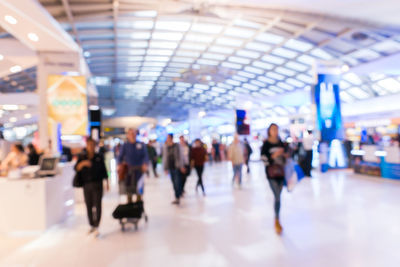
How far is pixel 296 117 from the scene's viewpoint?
79.7 feet

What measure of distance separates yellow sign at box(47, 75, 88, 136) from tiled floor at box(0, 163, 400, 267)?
209 cm

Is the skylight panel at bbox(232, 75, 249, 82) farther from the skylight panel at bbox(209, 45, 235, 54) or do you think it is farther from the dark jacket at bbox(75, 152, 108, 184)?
the dark jacket at bbox(75, 152, 108, 184)

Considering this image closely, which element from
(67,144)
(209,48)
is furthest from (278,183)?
(209,48)

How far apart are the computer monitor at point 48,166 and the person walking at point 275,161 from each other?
3.65m

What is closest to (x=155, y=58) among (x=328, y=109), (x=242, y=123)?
(x=242, y=123)

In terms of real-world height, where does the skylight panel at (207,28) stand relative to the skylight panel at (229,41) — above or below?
above

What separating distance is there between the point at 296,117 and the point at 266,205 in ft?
62.5

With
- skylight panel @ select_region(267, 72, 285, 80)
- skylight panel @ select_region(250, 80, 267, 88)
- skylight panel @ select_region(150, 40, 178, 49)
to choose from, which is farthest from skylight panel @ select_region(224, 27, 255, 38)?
skylight panel @ select_region(250, 80, 267, 88)

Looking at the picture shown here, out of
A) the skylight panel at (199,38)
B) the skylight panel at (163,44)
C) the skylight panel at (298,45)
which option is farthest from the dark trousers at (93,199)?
the skylight panel at (298,45)

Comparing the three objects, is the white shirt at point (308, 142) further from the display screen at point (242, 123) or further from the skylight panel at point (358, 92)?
the skylight panel at point (358, 92)

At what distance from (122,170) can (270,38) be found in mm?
16179

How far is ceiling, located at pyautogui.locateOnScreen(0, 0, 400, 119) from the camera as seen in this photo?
1294cm

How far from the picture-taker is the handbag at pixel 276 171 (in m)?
4.64

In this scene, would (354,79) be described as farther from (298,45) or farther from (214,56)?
(214,56)
